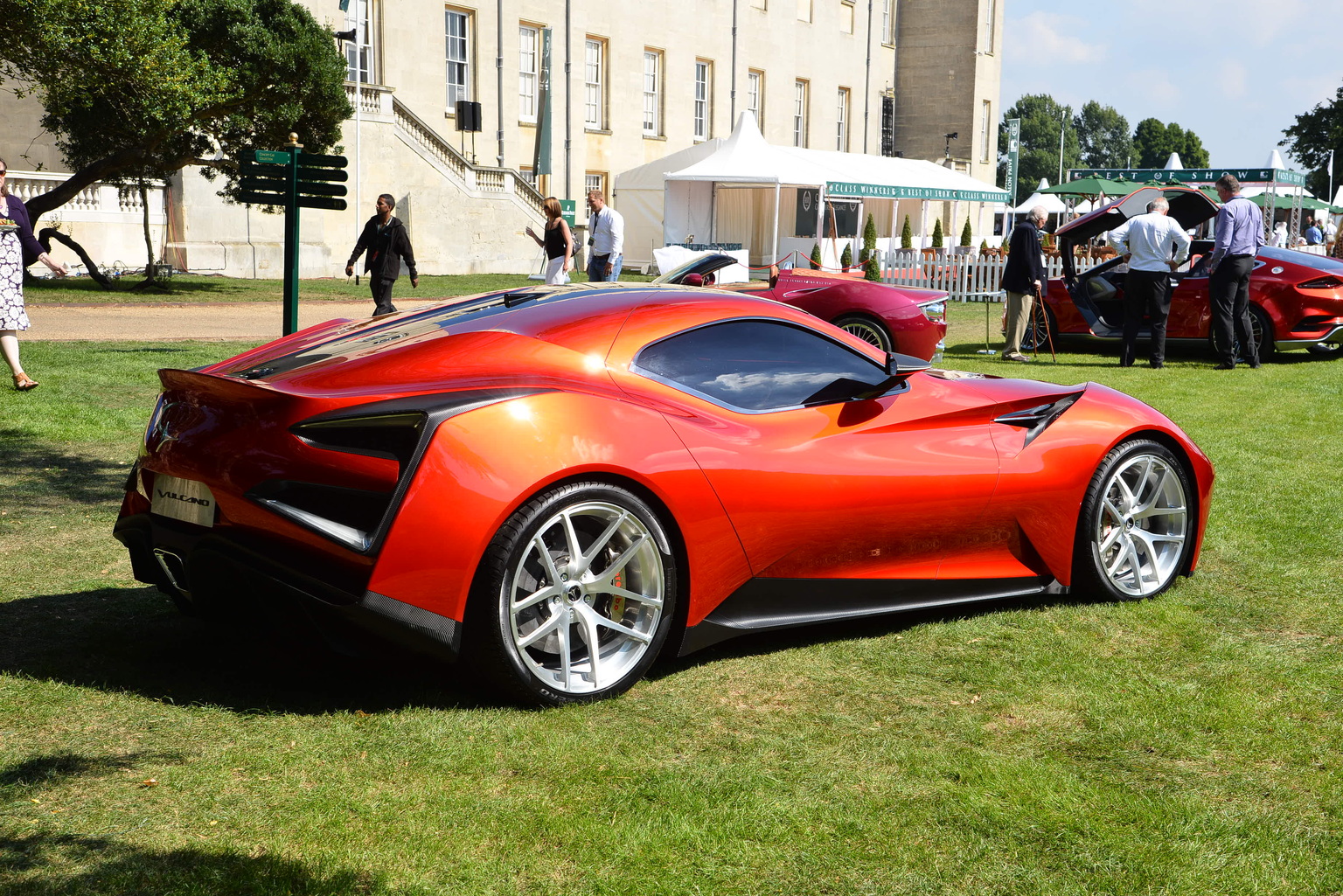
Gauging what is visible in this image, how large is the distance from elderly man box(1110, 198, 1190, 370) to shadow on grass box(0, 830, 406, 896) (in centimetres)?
1331

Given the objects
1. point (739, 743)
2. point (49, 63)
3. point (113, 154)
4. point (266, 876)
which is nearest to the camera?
point (266, 876)

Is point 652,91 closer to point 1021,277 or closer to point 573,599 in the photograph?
point 1021,277

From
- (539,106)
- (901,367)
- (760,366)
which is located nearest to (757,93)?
(539,106)

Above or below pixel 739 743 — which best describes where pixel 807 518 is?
above

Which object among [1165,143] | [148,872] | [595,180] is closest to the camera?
[148,872]

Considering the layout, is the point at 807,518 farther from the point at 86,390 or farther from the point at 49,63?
the point at 49,63

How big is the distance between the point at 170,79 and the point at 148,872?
2131cm

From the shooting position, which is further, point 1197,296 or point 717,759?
point 1197,296

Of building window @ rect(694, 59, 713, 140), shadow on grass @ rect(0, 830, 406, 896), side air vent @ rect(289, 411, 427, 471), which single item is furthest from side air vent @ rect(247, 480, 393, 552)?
building window @ rect(694, 59, 713, 140)

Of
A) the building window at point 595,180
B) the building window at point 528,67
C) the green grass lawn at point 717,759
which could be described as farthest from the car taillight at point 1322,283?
the building window at point 595,180

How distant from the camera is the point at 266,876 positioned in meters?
2.98

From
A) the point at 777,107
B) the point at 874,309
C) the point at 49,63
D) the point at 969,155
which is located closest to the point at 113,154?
the point at 49,63

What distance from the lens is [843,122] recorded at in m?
57.8

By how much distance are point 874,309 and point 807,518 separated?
8843 millimetres
